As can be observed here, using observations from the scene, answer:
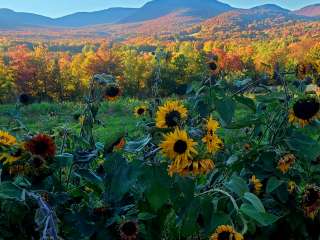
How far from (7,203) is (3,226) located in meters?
0.16

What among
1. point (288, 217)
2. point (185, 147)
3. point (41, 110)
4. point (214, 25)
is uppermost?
point (185, 147)

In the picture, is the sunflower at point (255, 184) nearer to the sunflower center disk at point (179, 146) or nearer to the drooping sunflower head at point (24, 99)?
the sunflower center disk at point (179, 146)

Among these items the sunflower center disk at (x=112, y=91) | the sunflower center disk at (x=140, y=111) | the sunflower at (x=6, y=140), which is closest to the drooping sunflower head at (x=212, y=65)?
the sunflower center disk at (x=112, y=91)

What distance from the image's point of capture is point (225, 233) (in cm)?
145

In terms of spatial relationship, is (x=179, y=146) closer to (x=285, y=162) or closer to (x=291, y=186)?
(x=285, y=162)

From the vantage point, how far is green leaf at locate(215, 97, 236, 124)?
167 centimetres

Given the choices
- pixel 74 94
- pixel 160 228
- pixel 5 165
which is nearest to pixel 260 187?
pixel 160 228

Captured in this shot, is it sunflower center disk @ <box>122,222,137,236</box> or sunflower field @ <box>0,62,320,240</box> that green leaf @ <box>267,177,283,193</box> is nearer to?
sunflower field @ <box>0,62,320,240</box>

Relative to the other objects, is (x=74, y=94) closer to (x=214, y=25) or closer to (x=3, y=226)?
(x=3, y=226)

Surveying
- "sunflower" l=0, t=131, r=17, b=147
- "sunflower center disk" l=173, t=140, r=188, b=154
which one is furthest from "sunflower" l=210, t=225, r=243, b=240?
"sunflower" l=0, t=131, r=17, b=147

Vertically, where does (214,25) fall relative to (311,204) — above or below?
below

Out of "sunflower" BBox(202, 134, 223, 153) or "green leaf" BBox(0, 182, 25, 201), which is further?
"sunflower" BBox(202, 134, 223, 153)

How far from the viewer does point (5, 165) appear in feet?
5.83

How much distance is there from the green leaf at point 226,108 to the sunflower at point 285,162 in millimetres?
352
